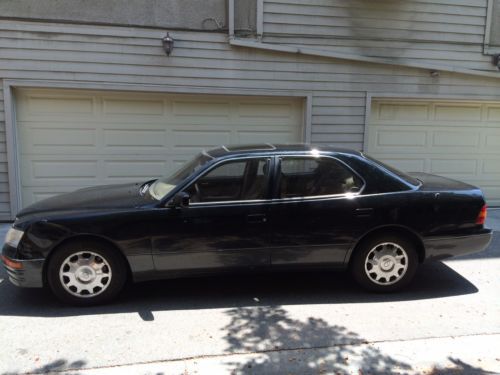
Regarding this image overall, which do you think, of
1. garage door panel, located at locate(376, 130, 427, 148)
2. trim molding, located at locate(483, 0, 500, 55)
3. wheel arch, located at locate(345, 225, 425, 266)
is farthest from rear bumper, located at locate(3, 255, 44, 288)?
trim molding, located at locate(483, 0, 500, 55)

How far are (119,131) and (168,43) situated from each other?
169 centimetres

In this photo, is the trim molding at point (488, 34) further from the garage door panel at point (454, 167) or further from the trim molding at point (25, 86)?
the trim molding at point (25, 86)

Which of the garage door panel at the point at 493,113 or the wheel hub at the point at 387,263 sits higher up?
the garage door panel at the point at 493,113

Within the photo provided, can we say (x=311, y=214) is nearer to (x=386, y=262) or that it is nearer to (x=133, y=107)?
(x=386, y=262)

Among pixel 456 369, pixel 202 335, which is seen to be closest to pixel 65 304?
pixel 202 335

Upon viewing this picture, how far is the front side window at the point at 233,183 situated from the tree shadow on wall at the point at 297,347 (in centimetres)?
108

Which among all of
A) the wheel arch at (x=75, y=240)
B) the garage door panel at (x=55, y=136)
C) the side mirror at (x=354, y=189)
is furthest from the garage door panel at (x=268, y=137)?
the wheel arch at (x=75, y=240)

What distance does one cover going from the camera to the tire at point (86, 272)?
149 inches

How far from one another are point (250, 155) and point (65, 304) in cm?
225

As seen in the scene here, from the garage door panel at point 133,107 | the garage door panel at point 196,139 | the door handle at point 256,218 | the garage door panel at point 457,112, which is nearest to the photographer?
the door handle at point 256,218

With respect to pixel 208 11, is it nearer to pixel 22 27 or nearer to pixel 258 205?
pixel 22 27

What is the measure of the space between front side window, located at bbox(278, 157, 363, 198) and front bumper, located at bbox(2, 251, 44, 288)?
2338 millimetres

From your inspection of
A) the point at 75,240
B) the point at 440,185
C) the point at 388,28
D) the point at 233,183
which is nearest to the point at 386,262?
the point at 440,185

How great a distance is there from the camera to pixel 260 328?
349cm
